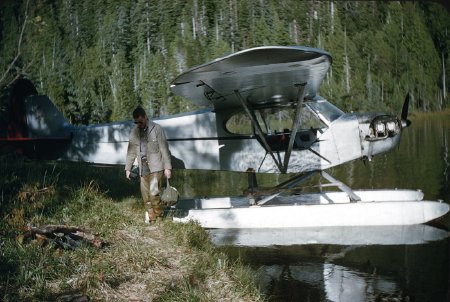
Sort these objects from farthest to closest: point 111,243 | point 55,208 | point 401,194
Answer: point 401,194 → point 55,208 → point 111,243

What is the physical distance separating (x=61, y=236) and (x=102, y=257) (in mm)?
550

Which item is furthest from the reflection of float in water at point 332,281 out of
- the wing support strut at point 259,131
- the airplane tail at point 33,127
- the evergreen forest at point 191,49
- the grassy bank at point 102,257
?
the evergreen forest at point 191,49

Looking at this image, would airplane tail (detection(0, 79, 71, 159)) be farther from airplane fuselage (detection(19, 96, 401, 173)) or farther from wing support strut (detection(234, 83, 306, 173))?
wing support strut (detection(234, 83, 306, 173))

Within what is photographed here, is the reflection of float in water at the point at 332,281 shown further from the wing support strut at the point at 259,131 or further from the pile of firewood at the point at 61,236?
the wing support strut at the point at 259,131

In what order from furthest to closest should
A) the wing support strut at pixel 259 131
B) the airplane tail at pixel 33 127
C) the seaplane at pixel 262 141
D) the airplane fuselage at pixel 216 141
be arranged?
the airplane tail at pixel 33 127
the airplane fuselage at pixel 216 141
the wing support strut at pixel 259 131
the seaplane at pixel 262 141

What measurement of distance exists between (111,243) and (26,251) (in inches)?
35.9

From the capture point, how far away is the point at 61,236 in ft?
13.5

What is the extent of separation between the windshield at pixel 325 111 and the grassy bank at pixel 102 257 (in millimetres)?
2821

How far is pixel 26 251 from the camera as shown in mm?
3693

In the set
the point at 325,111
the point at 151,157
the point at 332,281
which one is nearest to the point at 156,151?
the point at 151,157

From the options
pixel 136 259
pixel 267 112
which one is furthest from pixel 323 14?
pixel 136 259

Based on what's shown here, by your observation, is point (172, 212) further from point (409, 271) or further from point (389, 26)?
point (389, 26)

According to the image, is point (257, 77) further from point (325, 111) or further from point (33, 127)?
point (33, 127)

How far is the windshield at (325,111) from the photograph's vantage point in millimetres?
6812
